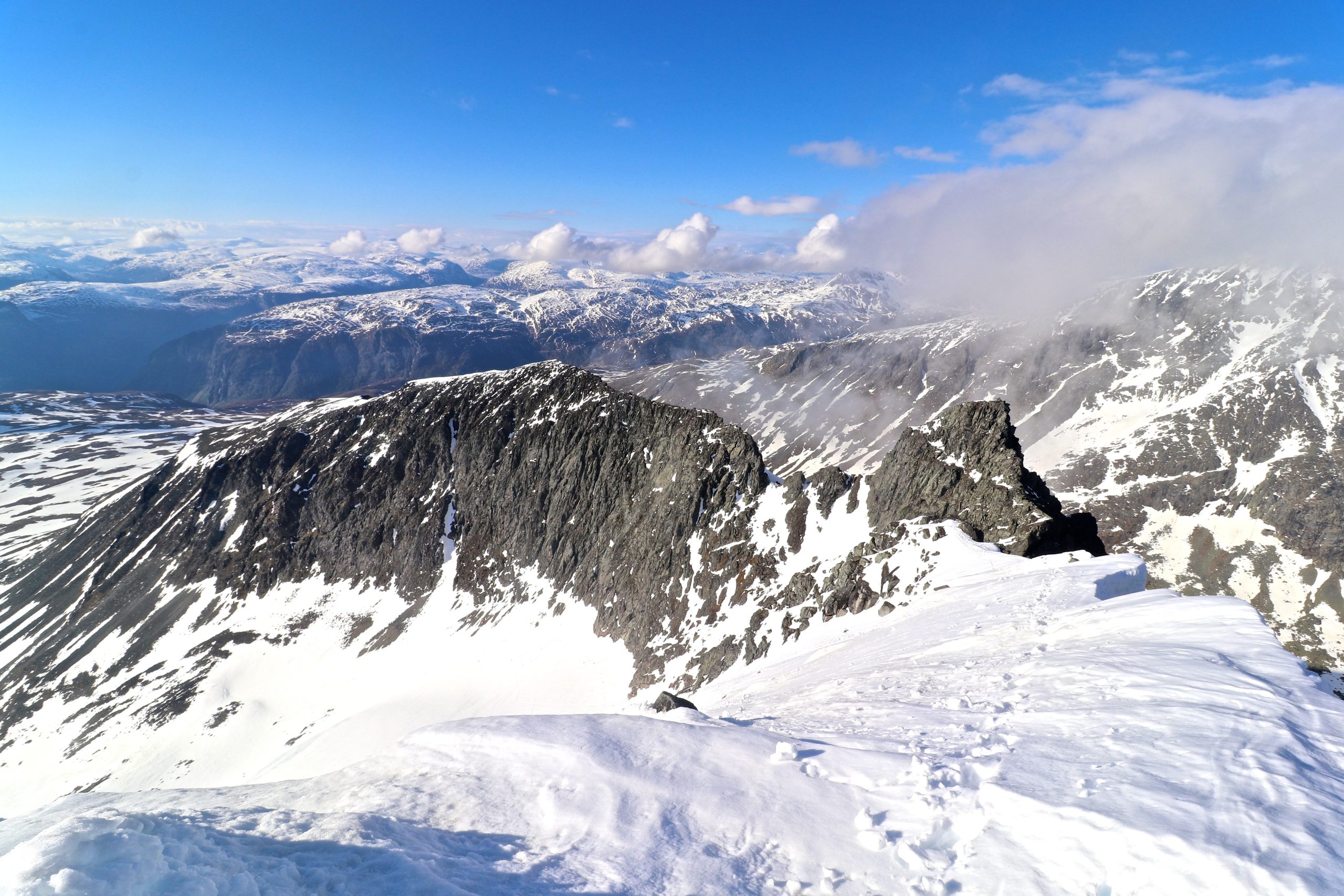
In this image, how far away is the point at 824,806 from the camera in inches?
338

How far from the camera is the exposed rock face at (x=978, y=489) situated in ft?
132

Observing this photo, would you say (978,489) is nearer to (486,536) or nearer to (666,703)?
(666,703)

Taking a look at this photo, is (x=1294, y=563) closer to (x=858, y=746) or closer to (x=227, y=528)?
(x=858, y=746)

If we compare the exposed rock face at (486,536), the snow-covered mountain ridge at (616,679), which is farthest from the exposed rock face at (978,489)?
the snow-covered mountain ridge at (616,679)

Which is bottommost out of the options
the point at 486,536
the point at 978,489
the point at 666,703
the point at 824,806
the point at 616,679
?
the point at 616,679

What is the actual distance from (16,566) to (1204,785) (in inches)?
7242

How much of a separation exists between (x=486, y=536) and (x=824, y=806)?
95.5m

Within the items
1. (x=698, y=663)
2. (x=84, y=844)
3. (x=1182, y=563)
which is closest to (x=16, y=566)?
(x=698, y=663)

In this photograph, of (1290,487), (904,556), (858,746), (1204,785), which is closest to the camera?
(1204,785)

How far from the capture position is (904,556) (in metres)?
40.7

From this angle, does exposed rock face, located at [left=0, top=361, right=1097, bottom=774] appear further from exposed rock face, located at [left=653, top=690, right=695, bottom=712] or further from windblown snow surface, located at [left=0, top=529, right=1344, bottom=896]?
windblown snow surface, located at [left=0, top=529, right=1344, bottom=896]

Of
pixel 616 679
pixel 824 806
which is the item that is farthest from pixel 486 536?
pixel 824 806

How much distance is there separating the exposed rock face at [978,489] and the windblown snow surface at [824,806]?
2841 cm

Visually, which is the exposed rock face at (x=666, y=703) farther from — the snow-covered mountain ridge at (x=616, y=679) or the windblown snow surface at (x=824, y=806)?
the windblown snow surface at (x=824, y=806)
